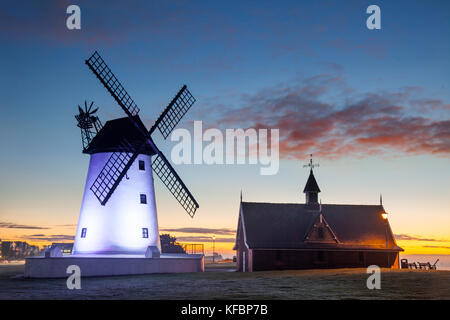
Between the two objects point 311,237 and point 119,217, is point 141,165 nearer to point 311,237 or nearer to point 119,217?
point 119,217

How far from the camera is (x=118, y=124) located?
4147 cm

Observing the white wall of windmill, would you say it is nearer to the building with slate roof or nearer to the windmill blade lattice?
the windmill blade lattice

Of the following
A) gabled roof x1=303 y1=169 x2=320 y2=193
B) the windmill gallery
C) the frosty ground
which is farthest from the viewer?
gabled roof x1=303 y1=169 x2=320 y2=193

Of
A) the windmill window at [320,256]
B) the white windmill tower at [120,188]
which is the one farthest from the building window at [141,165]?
the windmill window at [320,256]

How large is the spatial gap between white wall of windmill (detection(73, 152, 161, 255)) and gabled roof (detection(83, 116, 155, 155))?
0.60 metres

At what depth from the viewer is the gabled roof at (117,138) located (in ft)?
131

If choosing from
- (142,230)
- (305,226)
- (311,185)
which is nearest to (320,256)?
(305,226)

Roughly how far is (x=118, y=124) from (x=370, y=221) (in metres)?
26.4

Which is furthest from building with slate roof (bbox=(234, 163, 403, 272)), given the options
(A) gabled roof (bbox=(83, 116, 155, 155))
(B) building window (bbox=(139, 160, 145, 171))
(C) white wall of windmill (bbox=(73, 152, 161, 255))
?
(A) gabled roof (bbox=(83, 116, 155, 155))

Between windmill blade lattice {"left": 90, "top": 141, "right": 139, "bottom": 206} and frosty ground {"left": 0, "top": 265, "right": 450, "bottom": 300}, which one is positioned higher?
windmill blade lattice {"left": 90, "top": 141, "right": 139, "bottom": 206}

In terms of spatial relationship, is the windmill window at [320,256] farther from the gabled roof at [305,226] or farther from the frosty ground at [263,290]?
the frosty ground at [263,290]

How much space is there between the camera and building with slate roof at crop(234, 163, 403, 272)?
152ft

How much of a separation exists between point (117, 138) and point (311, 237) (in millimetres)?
19897

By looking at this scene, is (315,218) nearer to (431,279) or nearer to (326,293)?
(431,279)
